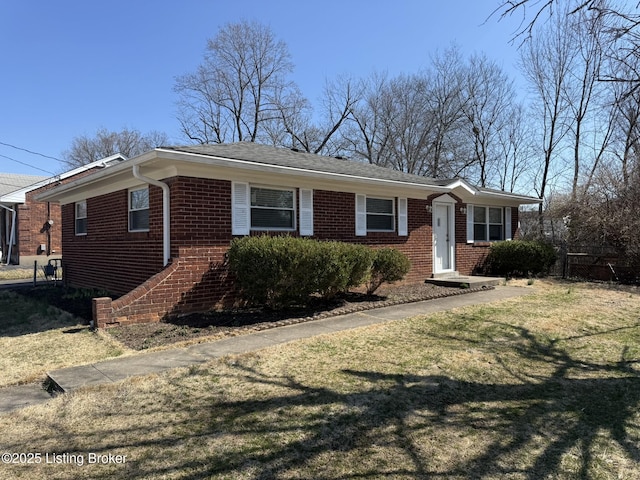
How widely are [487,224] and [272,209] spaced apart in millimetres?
9657

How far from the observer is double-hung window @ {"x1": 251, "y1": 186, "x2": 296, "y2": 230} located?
938 centimetres

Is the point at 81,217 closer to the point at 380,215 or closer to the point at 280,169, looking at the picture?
the point at 280,169

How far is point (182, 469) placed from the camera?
3037 mm

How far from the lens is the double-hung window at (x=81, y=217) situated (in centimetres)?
1252

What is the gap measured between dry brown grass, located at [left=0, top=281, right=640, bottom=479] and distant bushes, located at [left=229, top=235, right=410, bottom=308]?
1.83 meters

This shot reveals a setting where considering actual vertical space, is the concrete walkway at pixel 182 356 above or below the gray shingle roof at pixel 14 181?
below

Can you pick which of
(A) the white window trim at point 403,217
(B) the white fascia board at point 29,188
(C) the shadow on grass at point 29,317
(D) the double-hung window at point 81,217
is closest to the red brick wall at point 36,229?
(B) the white fascia board at point 29,188

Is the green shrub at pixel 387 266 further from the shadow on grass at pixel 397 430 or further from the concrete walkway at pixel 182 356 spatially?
the shadow on grass at pixel 397 430

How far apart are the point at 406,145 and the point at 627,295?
22.2m

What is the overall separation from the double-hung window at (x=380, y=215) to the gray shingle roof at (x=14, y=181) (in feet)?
80.9

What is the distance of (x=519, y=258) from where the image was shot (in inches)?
599

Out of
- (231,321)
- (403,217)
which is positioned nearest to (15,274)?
(231,321)

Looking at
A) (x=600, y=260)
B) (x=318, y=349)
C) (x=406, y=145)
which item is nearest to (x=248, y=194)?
(x=318, y=349)

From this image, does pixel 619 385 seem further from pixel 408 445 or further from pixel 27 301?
pixel 27 301
